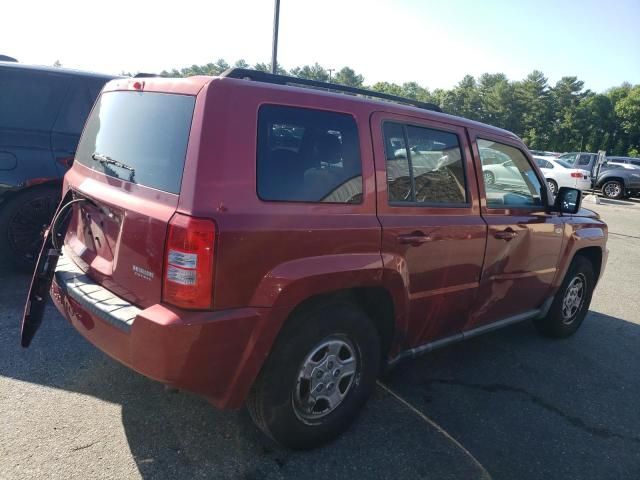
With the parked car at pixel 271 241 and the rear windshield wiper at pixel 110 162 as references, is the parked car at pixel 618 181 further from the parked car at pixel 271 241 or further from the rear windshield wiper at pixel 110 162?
the rear windshield wiper at pixel 110 162

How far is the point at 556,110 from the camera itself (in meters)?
69.0

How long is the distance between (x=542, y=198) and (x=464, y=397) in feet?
5.67

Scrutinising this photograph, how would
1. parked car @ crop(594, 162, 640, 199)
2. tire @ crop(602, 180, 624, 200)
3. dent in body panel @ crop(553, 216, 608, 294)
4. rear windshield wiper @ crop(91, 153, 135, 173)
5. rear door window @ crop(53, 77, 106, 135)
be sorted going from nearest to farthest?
1. rear windshield wiper @ crop(91, 153, 135, 173)
2. dent in body panel @ crop(553, 216, 608, 294)
3. rear door window @ crop(53, 77, 106, 135)
4. parked car @ crop(594, 162, 640, 199)
5. tire @ crop(602, 180, 624, 200)

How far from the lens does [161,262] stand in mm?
2143

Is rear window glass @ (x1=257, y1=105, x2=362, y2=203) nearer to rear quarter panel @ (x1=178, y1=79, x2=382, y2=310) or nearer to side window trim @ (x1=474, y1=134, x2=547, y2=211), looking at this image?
rear quarter panel @ (x1=178, y1=79, x2=382, y2=310)

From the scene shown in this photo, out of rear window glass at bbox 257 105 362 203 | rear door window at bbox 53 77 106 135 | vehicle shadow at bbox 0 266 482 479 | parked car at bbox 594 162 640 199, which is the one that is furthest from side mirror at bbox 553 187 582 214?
parked car at bbox 594 162 640 199

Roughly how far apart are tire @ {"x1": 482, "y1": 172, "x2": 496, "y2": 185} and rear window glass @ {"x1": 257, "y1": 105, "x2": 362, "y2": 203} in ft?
4.10

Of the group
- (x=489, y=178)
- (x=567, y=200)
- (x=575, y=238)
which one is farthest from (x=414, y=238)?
(x=575, y=238)

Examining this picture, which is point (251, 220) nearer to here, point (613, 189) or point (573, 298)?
point (573, 298)

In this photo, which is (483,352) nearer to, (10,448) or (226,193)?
(226,193)

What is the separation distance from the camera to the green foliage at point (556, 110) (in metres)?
58.7

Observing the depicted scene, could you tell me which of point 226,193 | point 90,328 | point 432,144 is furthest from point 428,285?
point 90,328

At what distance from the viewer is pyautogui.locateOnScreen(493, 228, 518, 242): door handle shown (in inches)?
134

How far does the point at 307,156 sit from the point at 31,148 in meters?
3.41
